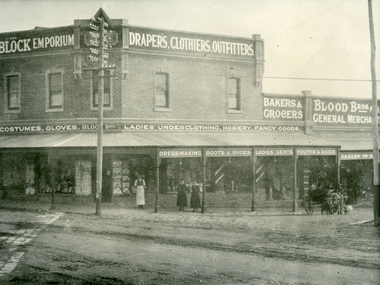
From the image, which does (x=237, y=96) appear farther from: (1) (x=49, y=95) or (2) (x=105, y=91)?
(1) (x=49, y=95)

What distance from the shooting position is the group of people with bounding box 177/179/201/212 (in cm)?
2188

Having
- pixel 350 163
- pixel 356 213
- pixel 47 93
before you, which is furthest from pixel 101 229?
pixel 350 163

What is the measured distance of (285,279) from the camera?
9.59 meters

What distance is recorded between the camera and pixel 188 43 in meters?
24.2

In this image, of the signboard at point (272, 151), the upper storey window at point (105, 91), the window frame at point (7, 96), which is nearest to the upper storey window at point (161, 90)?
the upper storey window at point (105, 91)

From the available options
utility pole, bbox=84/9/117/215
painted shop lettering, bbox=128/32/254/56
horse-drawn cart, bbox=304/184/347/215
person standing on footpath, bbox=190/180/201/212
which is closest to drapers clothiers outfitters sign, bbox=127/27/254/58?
painted shop lettering, bbox=128/32/254/56

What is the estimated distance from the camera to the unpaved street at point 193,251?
32.1ft

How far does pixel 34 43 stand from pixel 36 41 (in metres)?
0.13

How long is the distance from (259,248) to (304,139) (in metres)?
14.4

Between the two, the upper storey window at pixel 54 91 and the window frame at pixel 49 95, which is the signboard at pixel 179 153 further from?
the upper storey window at pixel 54 91

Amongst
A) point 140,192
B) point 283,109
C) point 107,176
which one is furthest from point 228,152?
point 283,109

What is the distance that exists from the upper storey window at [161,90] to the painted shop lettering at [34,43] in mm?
4089

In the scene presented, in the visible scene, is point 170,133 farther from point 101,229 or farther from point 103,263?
point 103,263

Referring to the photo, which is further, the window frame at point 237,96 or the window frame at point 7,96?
the window frame at point 237,96
